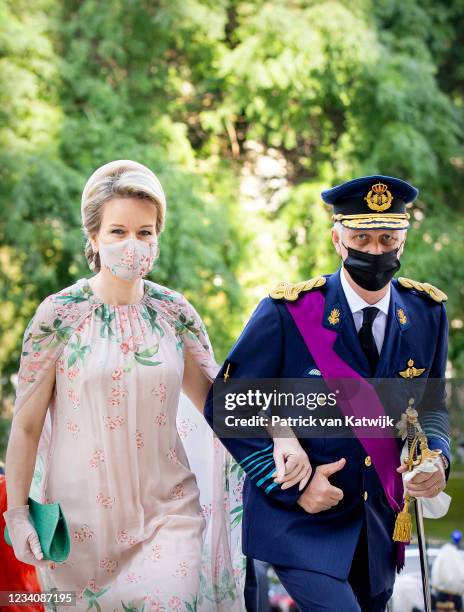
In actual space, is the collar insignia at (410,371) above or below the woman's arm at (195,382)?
below

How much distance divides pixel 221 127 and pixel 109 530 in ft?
32.4

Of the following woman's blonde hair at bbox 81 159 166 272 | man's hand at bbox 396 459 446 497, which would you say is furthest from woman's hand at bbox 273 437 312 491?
woman's blonde hair at bbox 81 159 166 272

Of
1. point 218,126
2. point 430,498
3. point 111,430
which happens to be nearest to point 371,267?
point 430,498

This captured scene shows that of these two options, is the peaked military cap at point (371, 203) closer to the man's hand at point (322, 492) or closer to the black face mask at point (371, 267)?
the black face mask at point (371, 267)

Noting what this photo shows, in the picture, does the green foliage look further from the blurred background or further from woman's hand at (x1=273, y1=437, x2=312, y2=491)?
woman's hand at (x1=273, y1=437, x2=312, y2=491)

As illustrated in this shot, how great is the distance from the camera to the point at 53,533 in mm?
4086

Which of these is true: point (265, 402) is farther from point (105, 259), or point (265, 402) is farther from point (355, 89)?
point (355, 89)

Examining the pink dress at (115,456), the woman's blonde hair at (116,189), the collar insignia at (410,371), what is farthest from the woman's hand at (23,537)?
the collar insignia at (410,371)

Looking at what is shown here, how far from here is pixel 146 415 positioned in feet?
14.0

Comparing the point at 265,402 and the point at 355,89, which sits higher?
the point at 355,89

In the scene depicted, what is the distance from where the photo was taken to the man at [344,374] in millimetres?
4035

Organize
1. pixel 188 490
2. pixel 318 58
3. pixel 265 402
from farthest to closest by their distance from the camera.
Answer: pixel 318 58
pixel 188 490
pixel 265 402

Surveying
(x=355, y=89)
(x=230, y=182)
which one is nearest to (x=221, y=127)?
(x=230, y=182)

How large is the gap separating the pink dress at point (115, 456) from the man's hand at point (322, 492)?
0.49 metres
